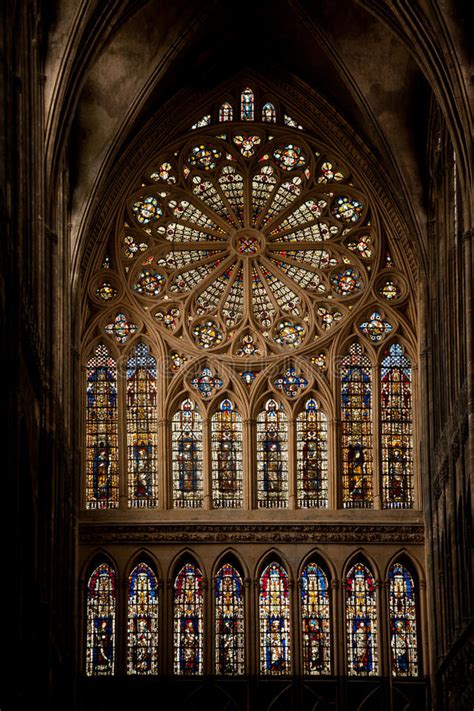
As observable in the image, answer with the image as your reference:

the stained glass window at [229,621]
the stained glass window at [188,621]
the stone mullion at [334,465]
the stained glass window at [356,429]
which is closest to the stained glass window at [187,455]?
the stained glass window at [188,621]

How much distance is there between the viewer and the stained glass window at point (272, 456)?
44562 mm

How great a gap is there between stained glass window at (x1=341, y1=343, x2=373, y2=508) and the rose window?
107cm

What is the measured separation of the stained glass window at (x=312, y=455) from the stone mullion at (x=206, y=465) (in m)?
1.99

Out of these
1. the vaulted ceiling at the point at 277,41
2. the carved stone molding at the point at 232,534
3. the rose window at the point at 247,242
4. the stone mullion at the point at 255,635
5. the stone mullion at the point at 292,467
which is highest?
the vaulted ceiling at the point at 277,41

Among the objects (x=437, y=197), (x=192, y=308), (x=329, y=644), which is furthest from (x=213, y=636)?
(x=437, y=197)

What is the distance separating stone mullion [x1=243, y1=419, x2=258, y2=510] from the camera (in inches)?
1745

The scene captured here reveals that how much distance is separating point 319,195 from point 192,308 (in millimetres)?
4099

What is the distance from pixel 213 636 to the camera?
142ft

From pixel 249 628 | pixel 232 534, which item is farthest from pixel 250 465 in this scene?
pixel 249 628

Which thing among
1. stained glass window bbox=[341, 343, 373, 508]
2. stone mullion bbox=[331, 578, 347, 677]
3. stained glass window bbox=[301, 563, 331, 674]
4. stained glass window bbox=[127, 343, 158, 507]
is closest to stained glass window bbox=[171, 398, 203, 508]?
stained glass window bbox=[127, 343, 158, 507]

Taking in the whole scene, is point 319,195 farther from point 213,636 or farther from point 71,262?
point 213,636

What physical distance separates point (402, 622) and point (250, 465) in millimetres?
4869

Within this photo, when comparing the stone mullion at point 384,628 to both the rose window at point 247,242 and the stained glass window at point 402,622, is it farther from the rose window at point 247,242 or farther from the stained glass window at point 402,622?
the rose window at point 247,242

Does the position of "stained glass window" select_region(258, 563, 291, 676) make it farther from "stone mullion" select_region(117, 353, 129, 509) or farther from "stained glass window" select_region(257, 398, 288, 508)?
"stone mullion" select_region(117, 353, 129, 509)
